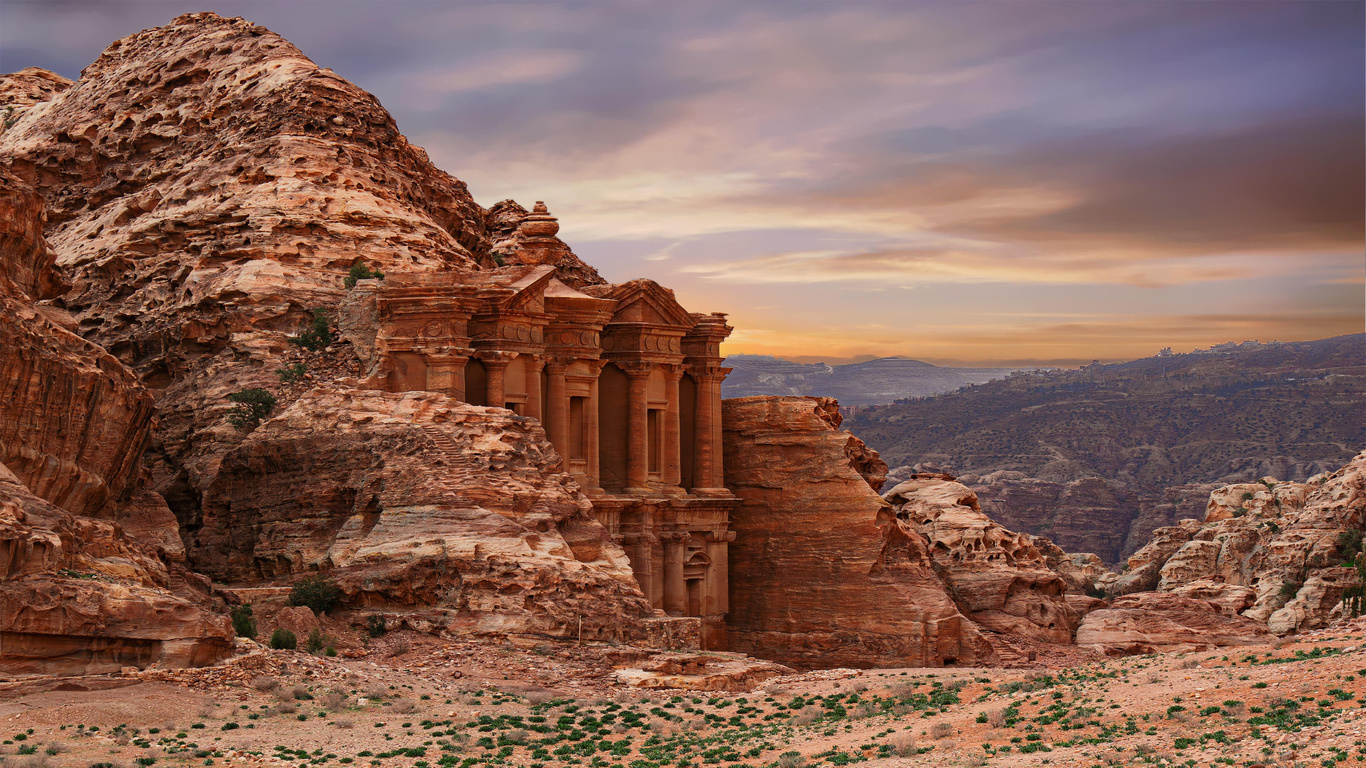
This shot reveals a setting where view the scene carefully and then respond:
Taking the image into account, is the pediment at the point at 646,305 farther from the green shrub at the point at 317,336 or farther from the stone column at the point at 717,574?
the green shrub at the point at 317,336

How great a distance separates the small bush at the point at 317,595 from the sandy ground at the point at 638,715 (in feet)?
8.07

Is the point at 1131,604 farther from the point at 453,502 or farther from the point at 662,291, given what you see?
the point at 453,502

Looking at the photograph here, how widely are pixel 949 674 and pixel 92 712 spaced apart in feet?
80.1

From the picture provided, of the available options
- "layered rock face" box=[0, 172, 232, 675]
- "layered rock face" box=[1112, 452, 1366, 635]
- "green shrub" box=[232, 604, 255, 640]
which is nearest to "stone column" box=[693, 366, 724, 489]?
"layered rock face" box=[1112, 452, 1366, 635]

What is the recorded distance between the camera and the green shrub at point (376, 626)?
43156 mm

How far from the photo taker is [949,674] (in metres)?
46.5

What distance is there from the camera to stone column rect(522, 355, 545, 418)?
5562 cm

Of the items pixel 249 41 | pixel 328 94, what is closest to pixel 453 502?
pixel 328 94

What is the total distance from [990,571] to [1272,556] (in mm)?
17287

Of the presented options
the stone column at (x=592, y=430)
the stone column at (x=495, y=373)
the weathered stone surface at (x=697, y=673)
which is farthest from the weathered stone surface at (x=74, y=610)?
the stone column at (x=592, y=430)

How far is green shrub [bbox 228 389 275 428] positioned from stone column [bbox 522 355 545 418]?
842 cm

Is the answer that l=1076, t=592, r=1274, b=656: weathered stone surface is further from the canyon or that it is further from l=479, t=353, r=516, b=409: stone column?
l=479, t=353, r=516, b=409: stone column

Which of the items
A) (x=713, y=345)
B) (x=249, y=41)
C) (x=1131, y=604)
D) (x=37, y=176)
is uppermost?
(x=249, y=41)

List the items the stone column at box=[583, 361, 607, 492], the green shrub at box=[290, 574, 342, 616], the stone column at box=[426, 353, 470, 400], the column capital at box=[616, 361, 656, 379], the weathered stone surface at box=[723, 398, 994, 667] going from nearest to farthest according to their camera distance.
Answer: the green shrub at box=[290, 574, 342, 616]
the stone column at box=[426, 353, 470, 400]
the stone column at box=[583, 361, 607, 492]
the weathered stone surface at box=[723, 398, 994, 667]
the column capital at box=[616, 361, 656, 379]
